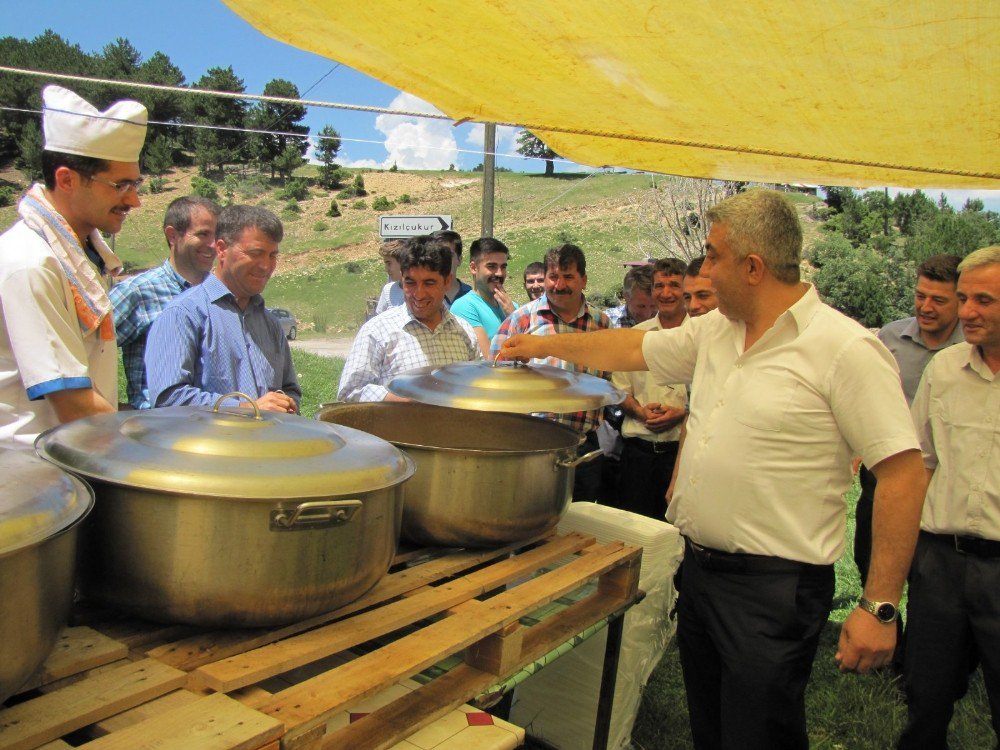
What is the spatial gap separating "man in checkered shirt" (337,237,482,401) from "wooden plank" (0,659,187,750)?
2.16 metres

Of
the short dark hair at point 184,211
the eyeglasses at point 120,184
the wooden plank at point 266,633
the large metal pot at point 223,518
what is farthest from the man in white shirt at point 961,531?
the short dark hair at point 184,211

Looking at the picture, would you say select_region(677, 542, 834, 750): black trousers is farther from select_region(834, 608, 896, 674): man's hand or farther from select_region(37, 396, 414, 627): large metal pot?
select_region(37, 396, 414, 627): large metal pot

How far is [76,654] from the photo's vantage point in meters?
1.50

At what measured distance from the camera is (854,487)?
7.59 metres

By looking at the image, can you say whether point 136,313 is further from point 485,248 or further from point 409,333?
point 485,248

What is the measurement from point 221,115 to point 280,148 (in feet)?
17.9

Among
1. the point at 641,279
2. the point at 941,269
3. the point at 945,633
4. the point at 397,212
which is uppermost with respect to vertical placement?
the point at 397,212

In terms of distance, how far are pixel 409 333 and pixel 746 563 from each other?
198 centimetres

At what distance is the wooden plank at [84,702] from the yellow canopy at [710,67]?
7.67 feet

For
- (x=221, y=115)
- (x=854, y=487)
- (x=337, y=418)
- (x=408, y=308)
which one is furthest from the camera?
(x=221, y=115)

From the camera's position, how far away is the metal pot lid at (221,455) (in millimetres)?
1443

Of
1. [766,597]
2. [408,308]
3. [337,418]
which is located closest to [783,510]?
[766,597]

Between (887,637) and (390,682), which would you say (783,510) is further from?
(390,682)

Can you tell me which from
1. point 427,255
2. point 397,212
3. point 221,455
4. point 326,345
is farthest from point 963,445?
point 397,212
